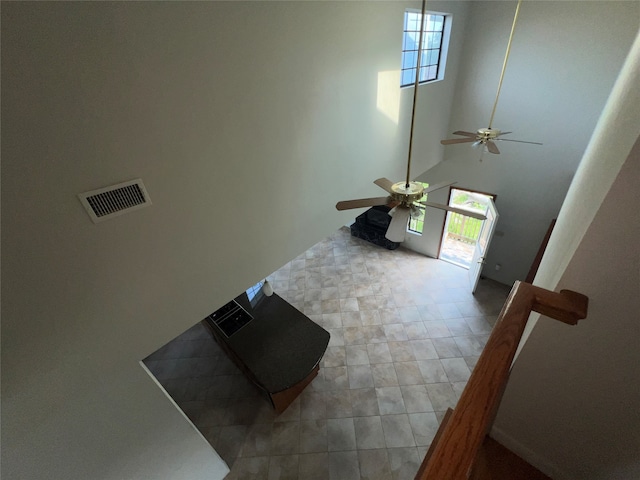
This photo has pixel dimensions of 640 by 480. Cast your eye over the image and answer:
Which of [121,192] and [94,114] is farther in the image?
[121,192]

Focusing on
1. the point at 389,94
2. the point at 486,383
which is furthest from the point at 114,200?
the point at 389,94

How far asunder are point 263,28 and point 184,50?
26.2 inches

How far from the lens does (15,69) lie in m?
1.23

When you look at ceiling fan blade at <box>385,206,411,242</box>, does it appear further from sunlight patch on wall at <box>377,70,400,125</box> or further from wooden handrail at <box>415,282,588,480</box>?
sunlight patch on wall at <box>377,70,400,125</box>

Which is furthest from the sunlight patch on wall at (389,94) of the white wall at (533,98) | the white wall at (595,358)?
the white wall at (595,358)

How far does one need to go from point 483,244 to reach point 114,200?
5640mm

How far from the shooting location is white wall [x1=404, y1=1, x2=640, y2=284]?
12.0ft

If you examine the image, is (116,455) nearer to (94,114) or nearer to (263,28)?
(94,114)

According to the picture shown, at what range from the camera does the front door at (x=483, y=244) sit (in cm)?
493

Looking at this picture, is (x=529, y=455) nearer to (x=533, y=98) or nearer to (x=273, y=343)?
(x=273, y=343)

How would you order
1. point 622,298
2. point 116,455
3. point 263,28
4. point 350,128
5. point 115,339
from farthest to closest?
1. point 350,128
2. point 116,455
3. point 263,28
4. point 115,339
5. point 622,298

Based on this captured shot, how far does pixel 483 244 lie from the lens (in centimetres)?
530

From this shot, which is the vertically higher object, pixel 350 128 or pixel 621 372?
pixel 350 128

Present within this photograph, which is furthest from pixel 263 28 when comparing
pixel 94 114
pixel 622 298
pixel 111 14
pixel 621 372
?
pixel 621 372
